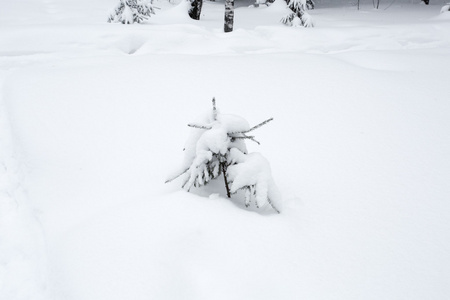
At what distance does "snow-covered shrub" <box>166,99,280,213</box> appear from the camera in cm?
231

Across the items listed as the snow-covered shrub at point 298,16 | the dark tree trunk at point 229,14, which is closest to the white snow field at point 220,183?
the dark tree trunk at point 229,14

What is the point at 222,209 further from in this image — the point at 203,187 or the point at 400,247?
the point at 400,247

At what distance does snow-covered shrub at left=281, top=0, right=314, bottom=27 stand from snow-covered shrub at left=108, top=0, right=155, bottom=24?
13.6 feet

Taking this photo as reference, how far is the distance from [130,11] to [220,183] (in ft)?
25.8

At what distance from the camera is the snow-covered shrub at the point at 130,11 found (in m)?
8.95

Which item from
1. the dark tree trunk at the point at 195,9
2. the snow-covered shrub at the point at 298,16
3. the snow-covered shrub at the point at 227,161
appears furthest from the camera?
the dark tree trunk at the point at 195,9

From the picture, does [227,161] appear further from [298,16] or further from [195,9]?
[195,9]

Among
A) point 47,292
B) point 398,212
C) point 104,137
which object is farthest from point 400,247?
point 104,137

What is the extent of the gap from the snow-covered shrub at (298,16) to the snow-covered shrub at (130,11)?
4152 millimetres

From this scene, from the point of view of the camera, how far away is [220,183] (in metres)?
2.74

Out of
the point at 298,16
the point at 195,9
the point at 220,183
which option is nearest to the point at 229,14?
the point at 298,16

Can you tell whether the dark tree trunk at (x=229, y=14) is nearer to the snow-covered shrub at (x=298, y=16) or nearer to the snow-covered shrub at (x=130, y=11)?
the snow-covered shrub at (x=298, y=16)

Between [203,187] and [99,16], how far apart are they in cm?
1025

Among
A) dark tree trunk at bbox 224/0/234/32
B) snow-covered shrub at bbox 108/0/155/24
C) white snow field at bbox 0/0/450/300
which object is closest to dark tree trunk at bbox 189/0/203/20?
snow-covered shrub at bbox 108/0/155/24
